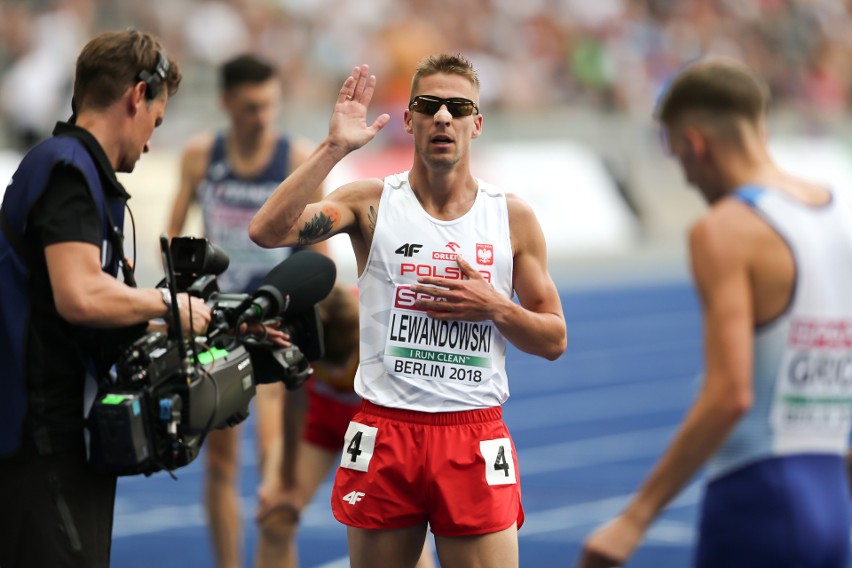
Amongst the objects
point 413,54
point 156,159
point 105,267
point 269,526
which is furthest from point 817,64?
point 105,267

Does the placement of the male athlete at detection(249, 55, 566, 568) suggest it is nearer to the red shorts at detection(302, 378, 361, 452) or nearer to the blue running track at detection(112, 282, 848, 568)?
the red shorts at detection(302, 378, 361, 452)

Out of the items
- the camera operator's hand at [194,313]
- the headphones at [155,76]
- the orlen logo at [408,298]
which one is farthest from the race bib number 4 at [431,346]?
the headphones at [155,76]

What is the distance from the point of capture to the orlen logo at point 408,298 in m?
5.20

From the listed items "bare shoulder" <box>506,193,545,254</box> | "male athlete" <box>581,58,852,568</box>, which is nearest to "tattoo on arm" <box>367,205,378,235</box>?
"bare shoulder" <box>506,193,545,254</box>

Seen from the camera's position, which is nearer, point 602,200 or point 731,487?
point 731,487

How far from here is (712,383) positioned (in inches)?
157

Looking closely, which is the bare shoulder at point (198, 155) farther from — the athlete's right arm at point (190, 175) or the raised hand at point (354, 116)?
the raised hand at point (354, 116)

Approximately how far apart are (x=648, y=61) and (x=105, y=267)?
24800 millimetres

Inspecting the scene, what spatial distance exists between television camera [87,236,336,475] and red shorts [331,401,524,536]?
39cm

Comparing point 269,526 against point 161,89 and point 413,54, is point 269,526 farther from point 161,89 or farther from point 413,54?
point 413,54

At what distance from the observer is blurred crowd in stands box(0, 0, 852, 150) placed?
19.1 m

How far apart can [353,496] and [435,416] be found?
1.34 ft

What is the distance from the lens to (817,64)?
3200 centimetres

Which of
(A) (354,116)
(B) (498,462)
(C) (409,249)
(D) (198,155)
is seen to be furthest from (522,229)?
(D) (198,155)
